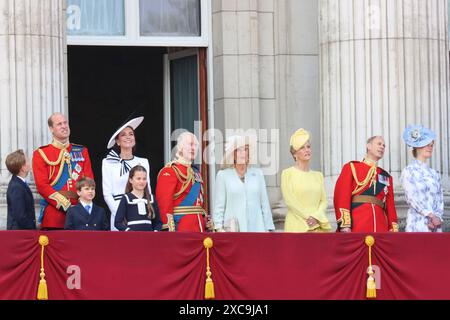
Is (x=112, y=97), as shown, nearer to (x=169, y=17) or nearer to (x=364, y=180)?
(x=169, y=17)

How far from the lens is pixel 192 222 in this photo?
19953 millimetres

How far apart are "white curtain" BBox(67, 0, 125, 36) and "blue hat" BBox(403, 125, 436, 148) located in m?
4.34

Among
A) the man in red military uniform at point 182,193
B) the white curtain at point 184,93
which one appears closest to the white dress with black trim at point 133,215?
the man in red military uniform at point 182,193

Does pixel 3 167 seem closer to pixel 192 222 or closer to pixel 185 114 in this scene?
pixel 192 222

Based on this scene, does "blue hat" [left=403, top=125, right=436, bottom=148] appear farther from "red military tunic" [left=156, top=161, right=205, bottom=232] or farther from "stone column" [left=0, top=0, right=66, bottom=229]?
"stone column" [left=0, top=0, right=66, bottom=229]

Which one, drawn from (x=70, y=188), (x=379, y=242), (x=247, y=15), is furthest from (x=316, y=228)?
(x=247, y=15)

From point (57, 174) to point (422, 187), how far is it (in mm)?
3985

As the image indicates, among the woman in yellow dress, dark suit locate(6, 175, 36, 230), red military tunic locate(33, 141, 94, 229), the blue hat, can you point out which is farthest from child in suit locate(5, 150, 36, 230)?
the blue hat

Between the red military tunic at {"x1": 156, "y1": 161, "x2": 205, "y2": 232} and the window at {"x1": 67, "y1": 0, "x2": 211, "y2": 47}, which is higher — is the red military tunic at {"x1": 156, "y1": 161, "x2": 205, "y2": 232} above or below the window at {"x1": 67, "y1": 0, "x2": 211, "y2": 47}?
below

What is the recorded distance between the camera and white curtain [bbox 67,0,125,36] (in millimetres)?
22734

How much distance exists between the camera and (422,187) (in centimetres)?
2022

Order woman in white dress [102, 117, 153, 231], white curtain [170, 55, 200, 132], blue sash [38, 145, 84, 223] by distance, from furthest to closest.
Answer: white curtain [170, 55, 200, 132], woman in white dress [102, 117, 153, 231], blue sash [38, 145, 84, 223]

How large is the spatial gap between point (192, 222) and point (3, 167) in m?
2.29
